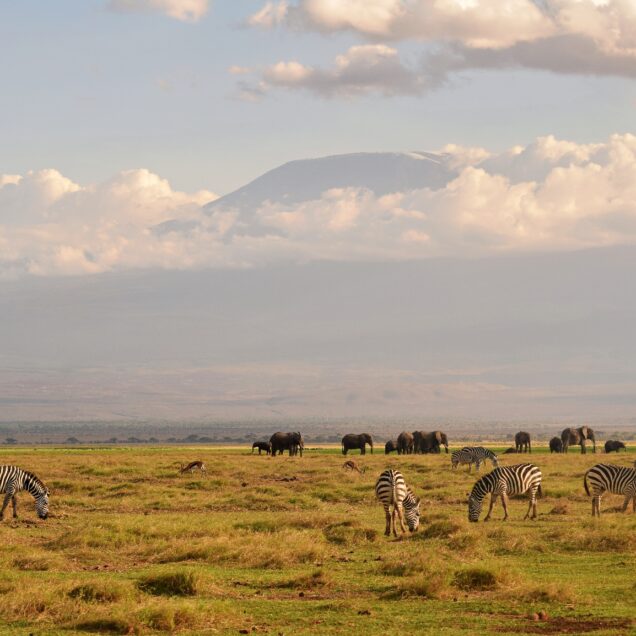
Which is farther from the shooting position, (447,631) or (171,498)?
(171,498)

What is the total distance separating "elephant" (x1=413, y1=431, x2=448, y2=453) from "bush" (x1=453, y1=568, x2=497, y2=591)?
67039 millimetres

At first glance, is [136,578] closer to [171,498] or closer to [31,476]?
[31,476]

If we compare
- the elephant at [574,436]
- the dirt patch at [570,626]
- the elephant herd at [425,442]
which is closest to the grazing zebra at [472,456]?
the elephant herd at [425,442]

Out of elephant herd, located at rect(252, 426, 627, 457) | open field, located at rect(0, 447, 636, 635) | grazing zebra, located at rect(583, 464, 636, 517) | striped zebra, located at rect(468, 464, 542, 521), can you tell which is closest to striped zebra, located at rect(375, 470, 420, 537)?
open field, located at rect(0, 447, 636, 635)

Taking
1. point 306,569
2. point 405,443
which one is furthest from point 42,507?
point 405,443

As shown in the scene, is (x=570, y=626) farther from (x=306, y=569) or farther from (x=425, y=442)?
(x=425, y=442)

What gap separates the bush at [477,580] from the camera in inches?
800

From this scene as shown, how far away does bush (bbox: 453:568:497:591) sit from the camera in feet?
66.6

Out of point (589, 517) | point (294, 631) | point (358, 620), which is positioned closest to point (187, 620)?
point (294, 631)

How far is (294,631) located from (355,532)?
11261mm

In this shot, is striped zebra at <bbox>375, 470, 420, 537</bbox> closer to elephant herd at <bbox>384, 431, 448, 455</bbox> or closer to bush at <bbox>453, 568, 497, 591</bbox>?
bush at <bbox>453, 568, 497, 591</bbox>

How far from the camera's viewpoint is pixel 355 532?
91.9ft

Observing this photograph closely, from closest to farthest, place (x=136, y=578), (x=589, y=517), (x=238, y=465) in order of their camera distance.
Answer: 1. (x=136, y=578)
2. (x=589, y=517)
3. (x=238, y=465)

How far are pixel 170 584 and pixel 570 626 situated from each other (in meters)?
7.38
